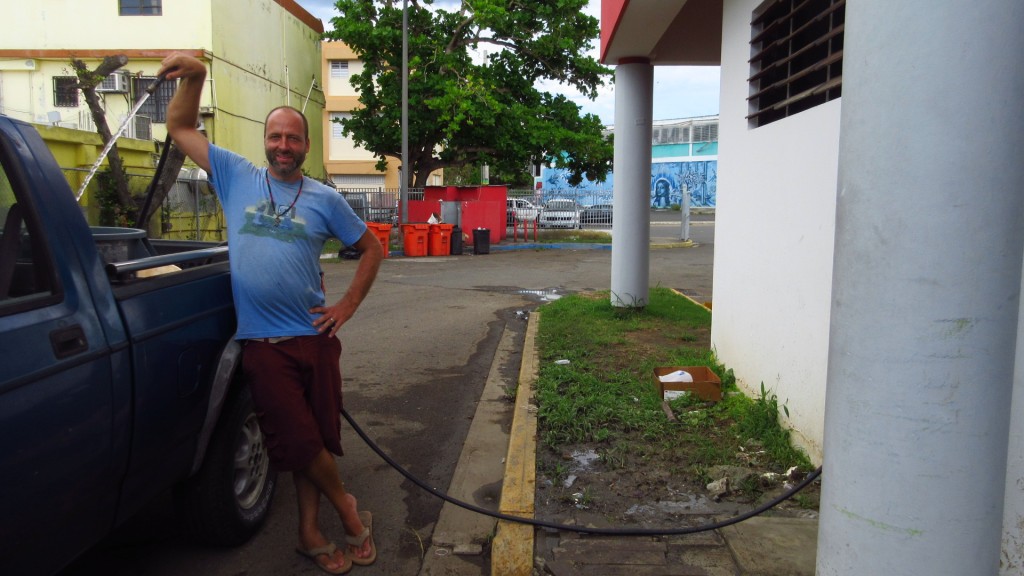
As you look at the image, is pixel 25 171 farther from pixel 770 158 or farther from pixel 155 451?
pixel 770 158

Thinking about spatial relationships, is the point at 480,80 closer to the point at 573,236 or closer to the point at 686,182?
the point at 573,236

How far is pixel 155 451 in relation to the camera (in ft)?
10.1

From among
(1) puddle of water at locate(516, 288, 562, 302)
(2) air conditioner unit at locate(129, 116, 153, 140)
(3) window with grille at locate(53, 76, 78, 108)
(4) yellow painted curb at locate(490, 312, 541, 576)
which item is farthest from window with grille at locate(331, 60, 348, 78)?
(4) yellow painted curb at locate(490, 312, 541, 576)

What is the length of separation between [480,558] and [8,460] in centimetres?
220

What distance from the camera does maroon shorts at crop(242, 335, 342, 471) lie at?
3404mm

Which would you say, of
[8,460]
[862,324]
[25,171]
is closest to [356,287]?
[25,171]

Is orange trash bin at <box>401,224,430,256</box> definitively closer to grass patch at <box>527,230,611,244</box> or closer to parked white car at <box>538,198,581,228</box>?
grass patch at <box>527,230,611,244</box>

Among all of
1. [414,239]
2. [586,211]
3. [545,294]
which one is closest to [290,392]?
[545,294]

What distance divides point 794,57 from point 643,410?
264cm

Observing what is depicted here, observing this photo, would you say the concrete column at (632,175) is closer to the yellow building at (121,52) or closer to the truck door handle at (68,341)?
the truck door handle at (68,341)

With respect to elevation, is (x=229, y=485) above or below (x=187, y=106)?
below

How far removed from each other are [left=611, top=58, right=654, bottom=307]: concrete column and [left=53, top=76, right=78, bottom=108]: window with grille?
20010 mm

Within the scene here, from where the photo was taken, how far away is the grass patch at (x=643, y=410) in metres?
4.84

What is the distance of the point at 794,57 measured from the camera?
520cm
